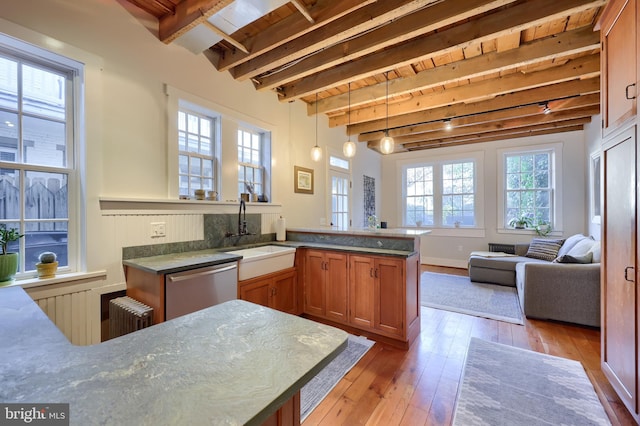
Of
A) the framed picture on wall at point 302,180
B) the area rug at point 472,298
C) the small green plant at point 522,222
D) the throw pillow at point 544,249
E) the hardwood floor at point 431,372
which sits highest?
the framed picture on wall at point 302,180

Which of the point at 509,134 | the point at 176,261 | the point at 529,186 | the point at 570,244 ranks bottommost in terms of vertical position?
the point at 570,244

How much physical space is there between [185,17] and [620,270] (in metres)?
3.60

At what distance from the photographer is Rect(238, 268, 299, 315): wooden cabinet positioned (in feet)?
8.34

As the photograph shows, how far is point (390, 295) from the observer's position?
2.55 metres

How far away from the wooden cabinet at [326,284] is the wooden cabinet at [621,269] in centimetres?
197

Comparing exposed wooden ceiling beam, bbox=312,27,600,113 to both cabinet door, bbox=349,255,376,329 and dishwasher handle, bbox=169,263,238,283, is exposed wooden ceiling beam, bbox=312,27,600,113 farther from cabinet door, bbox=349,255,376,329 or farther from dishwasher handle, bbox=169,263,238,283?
dishwasher handle, bbox=169,263,238,283

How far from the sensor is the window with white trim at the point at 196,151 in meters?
2.76

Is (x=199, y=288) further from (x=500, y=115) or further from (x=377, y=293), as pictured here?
(x=500, y=115)

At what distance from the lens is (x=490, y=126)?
4.88m

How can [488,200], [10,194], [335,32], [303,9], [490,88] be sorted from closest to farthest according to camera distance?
1. [10,194]
2. [303,9]
3. [335,32]
4. [490,88]
5. [488,200]

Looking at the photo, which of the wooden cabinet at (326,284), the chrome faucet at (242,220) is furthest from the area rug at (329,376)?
the chrome faucet at (242,220)

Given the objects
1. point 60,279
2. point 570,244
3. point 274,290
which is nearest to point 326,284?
point 274,290

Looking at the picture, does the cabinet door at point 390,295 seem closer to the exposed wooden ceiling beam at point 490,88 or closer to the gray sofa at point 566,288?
the gray sofa at point 566,288

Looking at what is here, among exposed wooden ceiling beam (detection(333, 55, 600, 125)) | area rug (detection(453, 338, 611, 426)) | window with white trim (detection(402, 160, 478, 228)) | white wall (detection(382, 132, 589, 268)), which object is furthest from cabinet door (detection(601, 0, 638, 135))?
window with white trim (detection(402, 160, 478, 228))
